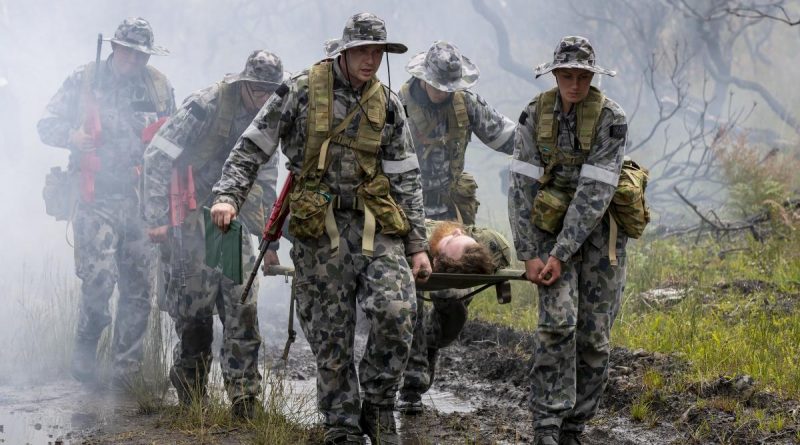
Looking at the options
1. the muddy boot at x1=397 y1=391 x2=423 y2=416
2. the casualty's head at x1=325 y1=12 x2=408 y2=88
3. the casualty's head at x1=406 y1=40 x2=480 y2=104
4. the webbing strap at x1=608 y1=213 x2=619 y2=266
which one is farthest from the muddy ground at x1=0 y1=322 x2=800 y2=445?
the casualty's head at x1=406 y1=40 x2=480 y2=104

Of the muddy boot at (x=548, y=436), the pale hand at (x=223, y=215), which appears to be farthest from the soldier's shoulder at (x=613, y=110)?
the pale hand at (x=223, y=215)

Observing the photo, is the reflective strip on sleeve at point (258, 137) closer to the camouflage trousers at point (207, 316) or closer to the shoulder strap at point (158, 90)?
the camouflage trousers at point (207, 316)

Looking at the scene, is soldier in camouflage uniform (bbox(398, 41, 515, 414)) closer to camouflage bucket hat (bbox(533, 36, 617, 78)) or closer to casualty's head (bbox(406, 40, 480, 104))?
casualty's head (bbox(406, 40, 480, 104))

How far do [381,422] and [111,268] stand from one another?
3805mm

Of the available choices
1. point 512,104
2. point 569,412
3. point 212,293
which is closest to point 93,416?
point 212,293

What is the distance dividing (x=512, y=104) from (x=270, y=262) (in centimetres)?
2742

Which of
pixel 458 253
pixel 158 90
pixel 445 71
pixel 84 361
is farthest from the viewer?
pixel 158 90

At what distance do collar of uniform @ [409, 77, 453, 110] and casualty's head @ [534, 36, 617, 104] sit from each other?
1837 millimetres

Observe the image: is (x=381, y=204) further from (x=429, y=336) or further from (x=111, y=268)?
(x=111, y=268)

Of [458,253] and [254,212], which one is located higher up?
[254,212]

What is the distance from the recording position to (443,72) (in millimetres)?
6574

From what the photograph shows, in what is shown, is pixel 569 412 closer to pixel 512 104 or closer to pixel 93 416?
pixel 93 416

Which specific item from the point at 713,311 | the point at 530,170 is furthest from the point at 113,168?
the point at 713,311

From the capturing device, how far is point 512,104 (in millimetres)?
33156
